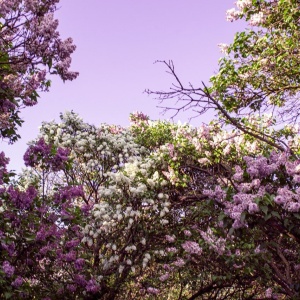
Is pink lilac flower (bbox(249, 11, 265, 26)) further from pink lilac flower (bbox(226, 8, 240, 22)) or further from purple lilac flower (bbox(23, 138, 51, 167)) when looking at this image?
purple lilac flower (bbox(23, 138, 51, 167))

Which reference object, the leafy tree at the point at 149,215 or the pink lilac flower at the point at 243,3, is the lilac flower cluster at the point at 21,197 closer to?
the leafy tree at the point at 149,215

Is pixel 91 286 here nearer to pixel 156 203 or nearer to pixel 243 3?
pixel 156 203

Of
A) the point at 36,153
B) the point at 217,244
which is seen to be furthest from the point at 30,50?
the point at 217,244

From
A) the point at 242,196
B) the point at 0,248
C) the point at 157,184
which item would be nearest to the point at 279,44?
the point at 157,184

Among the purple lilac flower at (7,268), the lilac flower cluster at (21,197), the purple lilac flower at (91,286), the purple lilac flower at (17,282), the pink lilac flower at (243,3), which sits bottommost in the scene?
the purple lilac flower at (17,282)

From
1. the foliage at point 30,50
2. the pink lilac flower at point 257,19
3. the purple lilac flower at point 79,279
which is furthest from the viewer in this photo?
the pink lilac flower at point 257,19

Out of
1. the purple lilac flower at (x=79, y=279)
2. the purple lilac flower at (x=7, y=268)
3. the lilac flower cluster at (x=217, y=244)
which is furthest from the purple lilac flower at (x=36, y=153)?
the lilac flower cluster at (x=217, y=244)

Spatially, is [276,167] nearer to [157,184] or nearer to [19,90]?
[19,90]

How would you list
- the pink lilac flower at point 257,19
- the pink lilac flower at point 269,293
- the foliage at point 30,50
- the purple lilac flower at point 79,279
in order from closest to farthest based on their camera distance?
the foliage at point 30,50
the purple lilac flower at point 79,279
the pink lilac flower at point 257,19
the pink lilac flower at point 269,293

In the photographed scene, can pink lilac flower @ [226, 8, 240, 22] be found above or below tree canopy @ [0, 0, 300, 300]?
above

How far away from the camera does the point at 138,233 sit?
9305 mm

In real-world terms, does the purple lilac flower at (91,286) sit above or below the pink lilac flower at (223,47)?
below

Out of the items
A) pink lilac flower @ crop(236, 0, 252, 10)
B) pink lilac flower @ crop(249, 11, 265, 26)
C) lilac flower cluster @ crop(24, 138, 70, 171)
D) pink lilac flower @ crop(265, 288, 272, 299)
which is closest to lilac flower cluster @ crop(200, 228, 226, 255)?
pink lilac flower @ crop(265, 288, 272, 299)

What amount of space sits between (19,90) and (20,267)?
2837mm
